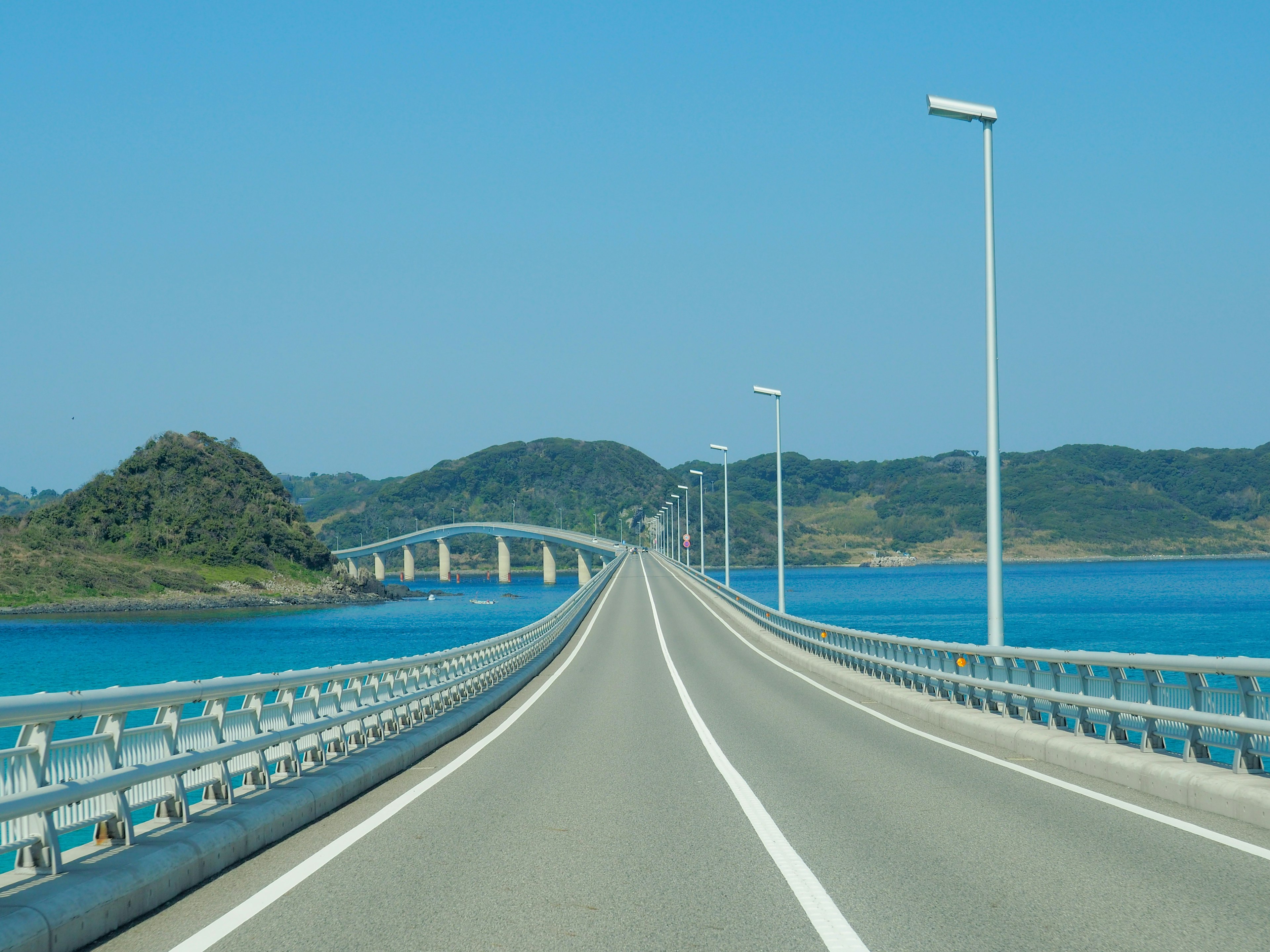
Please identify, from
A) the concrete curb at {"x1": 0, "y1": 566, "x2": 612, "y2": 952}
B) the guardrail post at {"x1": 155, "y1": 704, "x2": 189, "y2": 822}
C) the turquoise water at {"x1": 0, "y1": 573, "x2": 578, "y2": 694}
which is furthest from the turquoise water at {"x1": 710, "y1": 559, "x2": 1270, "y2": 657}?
→ the guardrail post at {"x1": 155, "y1": 704, "x2": 189, "y2": 822}

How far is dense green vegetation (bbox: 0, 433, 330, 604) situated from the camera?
413ft

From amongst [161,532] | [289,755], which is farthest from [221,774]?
Answer: [161,532]

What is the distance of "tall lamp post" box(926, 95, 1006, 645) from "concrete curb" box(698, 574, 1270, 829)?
1673 millimetres

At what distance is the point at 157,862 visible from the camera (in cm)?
712

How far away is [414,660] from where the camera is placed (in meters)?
17.0

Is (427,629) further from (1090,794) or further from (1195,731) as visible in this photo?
(1195,731)

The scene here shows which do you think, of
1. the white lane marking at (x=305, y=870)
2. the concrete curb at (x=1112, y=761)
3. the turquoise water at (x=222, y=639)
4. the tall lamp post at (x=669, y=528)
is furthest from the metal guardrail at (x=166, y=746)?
the tall lamp post at (x=669, y=528)

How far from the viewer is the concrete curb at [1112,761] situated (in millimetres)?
9594

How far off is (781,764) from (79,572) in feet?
412

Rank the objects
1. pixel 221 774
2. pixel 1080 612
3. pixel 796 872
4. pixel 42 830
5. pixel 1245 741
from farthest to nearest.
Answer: pixel 1080 612 < pixel 1245 741 < pixel 221 774 < pixel 796 872 < pixel 42 830

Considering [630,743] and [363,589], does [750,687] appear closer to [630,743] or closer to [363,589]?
[630,743]

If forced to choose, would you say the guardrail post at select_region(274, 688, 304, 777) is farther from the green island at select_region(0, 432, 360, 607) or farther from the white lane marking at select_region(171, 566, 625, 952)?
the green island at select_region(0, 432, 360, 607)

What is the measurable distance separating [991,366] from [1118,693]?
861 centimetres

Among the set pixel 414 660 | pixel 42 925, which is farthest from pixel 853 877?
pixel 414 660
